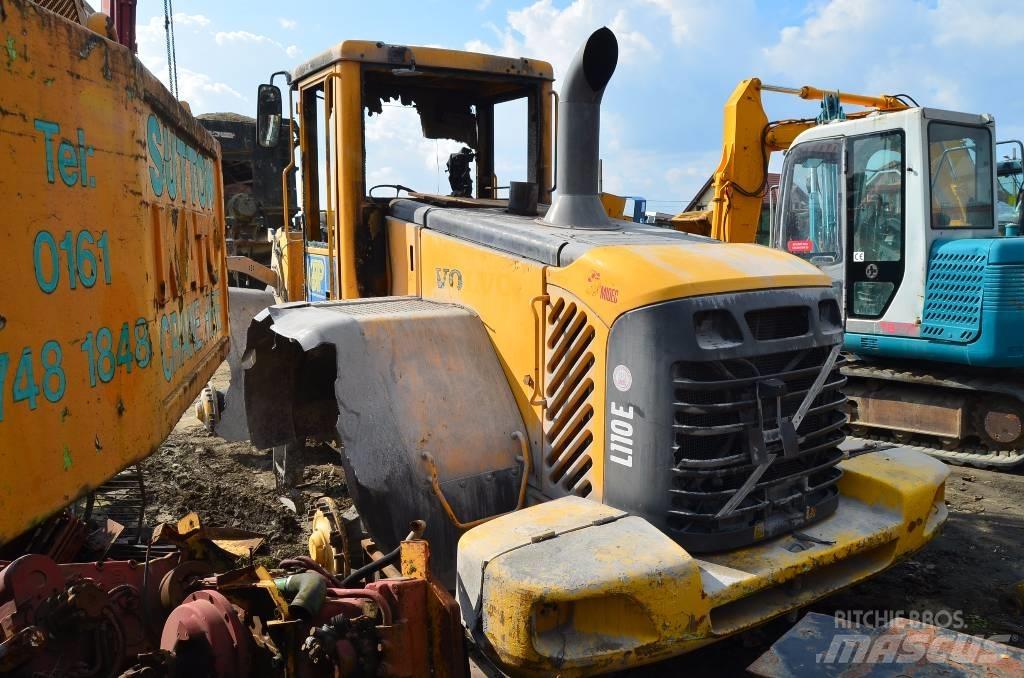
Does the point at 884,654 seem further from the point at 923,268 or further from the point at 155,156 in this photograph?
the point at 923,268

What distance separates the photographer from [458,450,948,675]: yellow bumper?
262 cm

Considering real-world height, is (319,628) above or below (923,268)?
below

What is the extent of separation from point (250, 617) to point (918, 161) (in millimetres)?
6099

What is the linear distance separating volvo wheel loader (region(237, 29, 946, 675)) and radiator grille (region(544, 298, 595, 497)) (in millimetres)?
11

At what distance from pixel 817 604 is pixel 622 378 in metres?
1.86

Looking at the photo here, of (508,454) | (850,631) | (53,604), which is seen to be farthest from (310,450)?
(850,631)

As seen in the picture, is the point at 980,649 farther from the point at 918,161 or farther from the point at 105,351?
the point at 918,161

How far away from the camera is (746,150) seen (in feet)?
27.4

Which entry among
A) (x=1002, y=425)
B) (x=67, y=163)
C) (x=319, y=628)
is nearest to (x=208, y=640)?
(x=319, y=628)

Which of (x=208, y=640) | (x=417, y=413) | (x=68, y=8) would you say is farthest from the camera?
(x=417, y=413)

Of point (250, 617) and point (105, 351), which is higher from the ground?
point (105, 351)

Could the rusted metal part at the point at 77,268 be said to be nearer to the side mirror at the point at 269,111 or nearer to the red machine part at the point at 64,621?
the red machine part at the point at 64,621

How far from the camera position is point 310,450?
585 cm

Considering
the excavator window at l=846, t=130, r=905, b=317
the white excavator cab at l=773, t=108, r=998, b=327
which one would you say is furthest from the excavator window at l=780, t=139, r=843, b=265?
the excavator window at l=846, t=130, r=905, b=317
